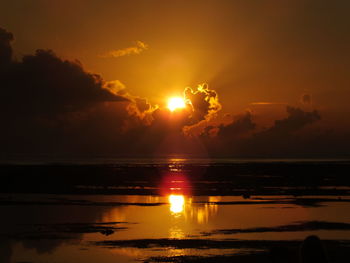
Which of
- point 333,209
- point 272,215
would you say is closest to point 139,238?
point 272,215

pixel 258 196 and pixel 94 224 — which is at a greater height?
pixel 258 196

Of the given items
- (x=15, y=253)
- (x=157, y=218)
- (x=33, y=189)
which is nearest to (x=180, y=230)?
(x=157, y=218)

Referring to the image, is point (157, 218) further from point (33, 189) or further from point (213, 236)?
point (33, 189)

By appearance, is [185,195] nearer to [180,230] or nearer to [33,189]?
[33,189]

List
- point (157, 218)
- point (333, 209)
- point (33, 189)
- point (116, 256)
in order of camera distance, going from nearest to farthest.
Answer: point (116, 256) < point (157, 218) < point (333, 209) < point (33, 189)

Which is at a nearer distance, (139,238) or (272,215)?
(139,238)

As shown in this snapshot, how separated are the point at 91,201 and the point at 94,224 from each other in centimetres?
1158

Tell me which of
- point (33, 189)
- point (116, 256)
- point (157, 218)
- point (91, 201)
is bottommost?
point (116, 256)

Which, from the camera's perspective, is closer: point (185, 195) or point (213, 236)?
point (213, 236)

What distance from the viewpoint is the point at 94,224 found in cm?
2583

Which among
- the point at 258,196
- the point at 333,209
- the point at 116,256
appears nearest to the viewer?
the point at 116,256

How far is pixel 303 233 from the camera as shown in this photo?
23.5 m

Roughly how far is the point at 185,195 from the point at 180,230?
1810 cm

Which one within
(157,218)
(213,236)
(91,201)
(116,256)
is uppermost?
(91,201)
